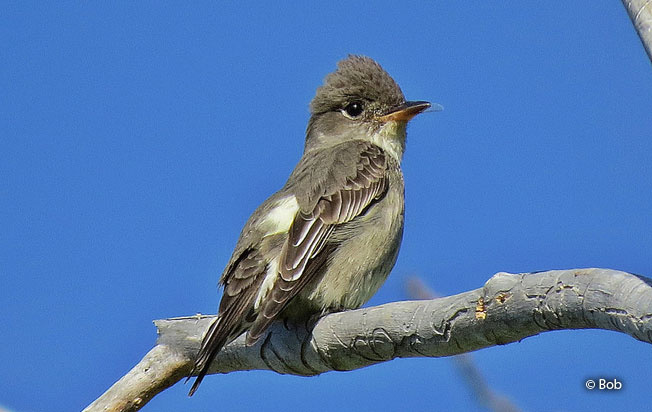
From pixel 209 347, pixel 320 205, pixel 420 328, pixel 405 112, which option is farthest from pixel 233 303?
pixel 405 112

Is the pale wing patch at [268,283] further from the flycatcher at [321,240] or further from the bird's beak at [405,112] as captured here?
the bird's beak at [405,112]

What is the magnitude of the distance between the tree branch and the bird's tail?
0.98 feet

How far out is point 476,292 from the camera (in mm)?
4363

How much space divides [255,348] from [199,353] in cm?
45

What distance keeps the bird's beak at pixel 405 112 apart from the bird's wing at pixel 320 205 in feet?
1.34

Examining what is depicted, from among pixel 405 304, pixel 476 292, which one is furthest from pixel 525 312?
pixel 405 304

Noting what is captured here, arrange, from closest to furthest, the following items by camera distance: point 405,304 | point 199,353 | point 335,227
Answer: point 405,304 → point 199,353 → point 335,227

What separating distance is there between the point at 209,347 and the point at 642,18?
2.97m

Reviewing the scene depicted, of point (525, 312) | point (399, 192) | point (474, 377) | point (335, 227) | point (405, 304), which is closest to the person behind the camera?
point (525, 312)

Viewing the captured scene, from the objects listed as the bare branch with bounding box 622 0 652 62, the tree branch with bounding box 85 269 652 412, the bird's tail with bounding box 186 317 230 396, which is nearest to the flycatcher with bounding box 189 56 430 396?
the bird's tail with bounding box 186 317 230 396

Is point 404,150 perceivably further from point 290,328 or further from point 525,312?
point 525,312

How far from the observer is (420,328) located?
4.69m

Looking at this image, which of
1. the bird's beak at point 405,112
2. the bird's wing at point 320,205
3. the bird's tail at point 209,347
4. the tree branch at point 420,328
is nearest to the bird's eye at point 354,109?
the bird's beak at point 405,112

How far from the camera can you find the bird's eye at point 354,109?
7914 mm
